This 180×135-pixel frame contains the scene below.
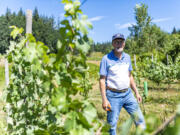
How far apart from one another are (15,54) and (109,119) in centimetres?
160

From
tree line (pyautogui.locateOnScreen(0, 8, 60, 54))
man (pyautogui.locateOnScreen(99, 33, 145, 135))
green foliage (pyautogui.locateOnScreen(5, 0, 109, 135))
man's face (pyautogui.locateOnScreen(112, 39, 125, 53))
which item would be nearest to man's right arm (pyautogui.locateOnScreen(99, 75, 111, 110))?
man (pyautogui.locateOnScreen(99, 33, 145, 135))

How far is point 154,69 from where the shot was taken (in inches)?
400

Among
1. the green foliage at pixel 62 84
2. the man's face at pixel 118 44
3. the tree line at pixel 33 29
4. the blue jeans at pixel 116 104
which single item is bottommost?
the blue jeans at pixel 116 104

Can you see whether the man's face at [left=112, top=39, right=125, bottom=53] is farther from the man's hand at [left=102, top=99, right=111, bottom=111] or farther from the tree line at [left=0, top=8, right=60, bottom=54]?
the tree line at [left=0, top=8, right=60, bottom=54]

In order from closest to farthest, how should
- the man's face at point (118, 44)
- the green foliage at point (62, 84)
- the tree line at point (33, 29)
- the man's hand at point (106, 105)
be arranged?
the green foliage at point (62, 84)
the man's hand at point (106, 105)
the man's face at point (118, 44)
the tree line at point (33, 29)

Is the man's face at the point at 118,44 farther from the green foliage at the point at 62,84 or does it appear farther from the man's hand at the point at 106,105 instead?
the green foliage at the point at 62,84

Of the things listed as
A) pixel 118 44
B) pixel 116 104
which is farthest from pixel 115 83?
pixel 118 44

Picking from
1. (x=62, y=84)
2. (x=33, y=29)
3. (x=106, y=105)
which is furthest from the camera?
(x=33, y=29)

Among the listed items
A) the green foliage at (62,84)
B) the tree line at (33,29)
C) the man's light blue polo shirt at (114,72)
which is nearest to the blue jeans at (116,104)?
the man's light blue polo shirt at (114,72)

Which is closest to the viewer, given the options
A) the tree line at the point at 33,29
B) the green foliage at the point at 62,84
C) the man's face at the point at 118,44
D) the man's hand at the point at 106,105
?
the green foliage at the point at 62,84

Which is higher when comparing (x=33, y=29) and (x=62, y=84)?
(x=33, y=29)

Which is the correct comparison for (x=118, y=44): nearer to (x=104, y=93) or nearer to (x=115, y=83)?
(x=115, y=83)

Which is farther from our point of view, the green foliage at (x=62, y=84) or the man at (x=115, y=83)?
the man at (x=115, y=83)

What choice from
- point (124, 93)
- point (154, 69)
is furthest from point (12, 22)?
point (124, 93)
